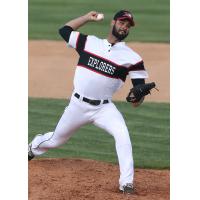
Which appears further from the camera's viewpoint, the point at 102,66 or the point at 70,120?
the point at 70,120

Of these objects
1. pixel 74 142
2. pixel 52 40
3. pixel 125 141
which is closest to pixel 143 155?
pixel 74 142

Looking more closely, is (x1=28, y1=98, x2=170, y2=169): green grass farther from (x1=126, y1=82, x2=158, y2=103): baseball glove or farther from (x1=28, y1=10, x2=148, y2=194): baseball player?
(x1=126, y1=82, x2=158, y2=103): baseball glove

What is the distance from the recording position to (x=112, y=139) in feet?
36.2

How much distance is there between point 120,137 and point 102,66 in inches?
30.4

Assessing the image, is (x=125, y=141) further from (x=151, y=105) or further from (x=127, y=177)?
(x=151, y=105)

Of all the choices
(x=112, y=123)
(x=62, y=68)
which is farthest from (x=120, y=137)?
(x=62, y=68)

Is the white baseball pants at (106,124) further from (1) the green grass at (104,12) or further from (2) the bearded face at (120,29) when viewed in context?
(1) the green grass at (104,12)

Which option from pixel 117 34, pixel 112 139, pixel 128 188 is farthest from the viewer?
pixel 112 139

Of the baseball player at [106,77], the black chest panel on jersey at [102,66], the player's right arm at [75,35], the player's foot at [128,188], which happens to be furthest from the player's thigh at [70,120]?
the player's foot at [128,188]

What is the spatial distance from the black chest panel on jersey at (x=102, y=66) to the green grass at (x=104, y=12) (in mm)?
7953

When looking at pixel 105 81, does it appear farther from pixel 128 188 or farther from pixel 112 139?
pixel 112 139

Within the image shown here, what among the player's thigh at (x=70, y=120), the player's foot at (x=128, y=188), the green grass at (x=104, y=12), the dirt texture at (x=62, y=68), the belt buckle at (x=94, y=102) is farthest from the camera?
the green grass at (x=104, y=12)

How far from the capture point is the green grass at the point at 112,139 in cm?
1028

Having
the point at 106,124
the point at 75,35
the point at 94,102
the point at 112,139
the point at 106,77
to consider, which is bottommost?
the point at 112,139
